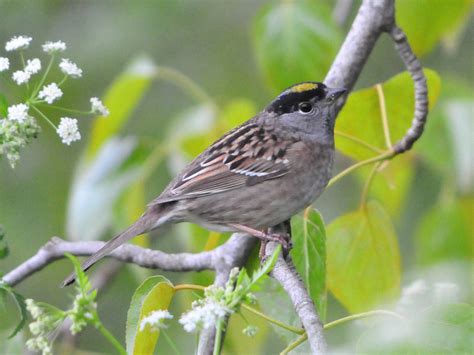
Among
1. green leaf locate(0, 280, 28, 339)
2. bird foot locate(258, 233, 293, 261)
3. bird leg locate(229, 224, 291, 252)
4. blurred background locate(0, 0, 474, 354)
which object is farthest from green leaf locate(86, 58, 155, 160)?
green leaf locate(0, 280, 28, 339)

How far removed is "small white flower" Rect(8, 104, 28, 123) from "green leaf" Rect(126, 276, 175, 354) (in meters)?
0.46

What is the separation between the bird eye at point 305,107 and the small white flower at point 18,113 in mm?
1514

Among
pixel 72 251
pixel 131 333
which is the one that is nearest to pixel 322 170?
pixel 72 251

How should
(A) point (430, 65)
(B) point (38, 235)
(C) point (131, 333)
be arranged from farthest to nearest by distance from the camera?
(A) point (430, 65) → (B) point (38, 235) → (C) point (131, 333)

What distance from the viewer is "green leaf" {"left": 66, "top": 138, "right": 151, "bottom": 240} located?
312 cm

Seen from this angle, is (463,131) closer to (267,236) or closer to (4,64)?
(267,236)

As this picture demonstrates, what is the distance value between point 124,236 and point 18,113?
2.79ft

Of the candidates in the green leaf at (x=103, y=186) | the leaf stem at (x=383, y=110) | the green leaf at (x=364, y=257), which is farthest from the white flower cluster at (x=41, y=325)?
the green leaf at (x=103, y=186)

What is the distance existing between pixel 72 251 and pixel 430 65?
3.38 m

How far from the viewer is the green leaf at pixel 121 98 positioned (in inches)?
124

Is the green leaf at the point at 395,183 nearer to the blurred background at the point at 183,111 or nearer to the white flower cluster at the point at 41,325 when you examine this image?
the blurred background at the point at 183,111

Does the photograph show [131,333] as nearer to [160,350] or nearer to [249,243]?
[249,243]

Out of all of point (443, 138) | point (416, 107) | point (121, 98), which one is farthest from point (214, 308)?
point (443, 138)

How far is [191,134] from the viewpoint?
3.28 metres
